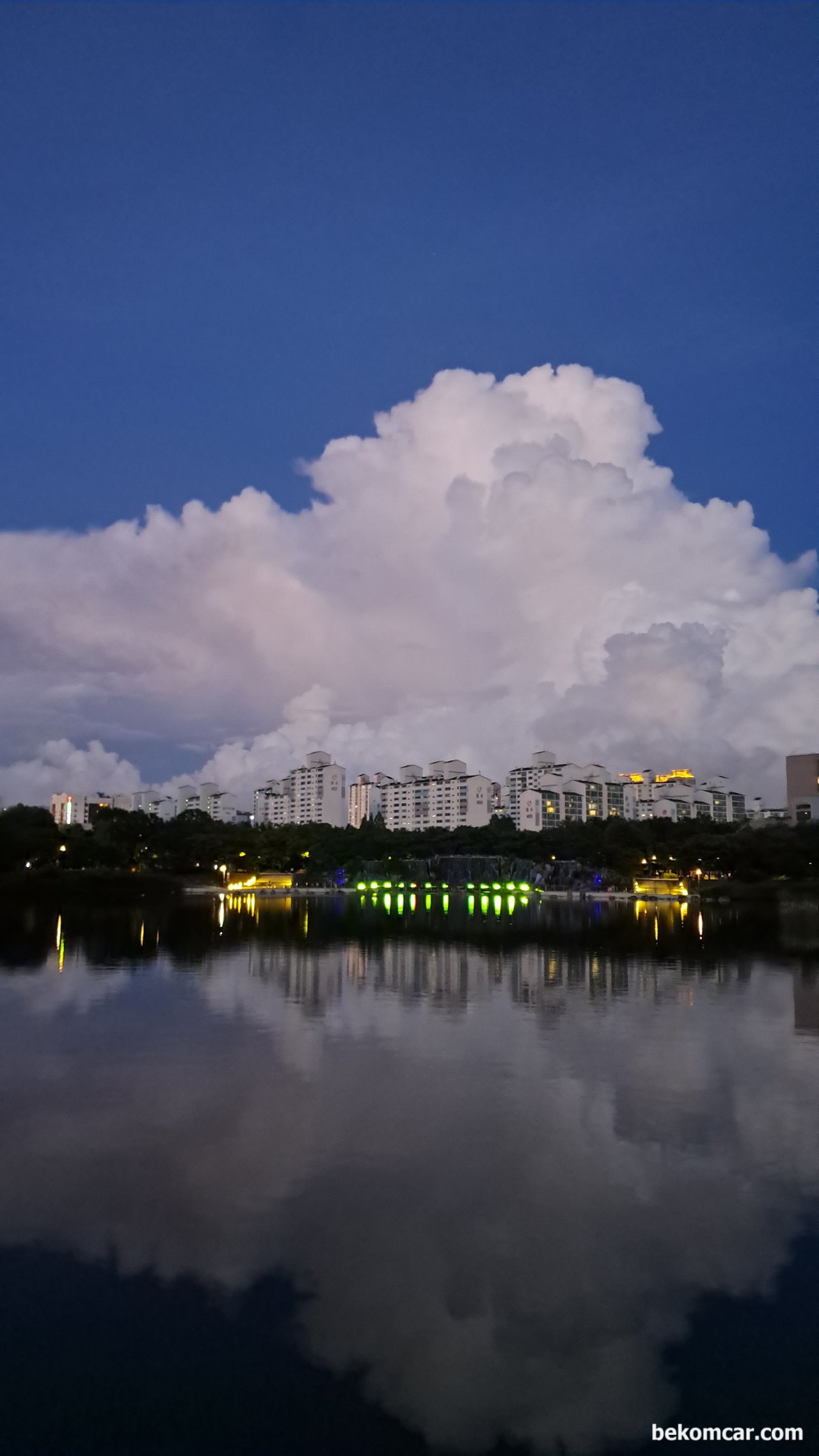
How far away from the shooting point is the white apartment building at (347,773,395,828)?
18738 cm

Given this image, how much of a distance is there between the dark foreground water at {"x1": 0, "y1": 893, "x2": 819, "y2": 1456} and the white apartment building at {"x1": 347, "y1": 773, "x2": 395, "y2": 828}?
170 m

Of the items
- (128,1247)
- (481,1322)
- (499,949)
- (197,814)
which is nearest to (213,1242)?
(128,1247)

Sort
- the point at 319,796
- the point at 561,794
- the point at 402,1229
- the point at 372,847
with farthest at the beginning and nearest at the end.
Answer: the point at 319,796 < the point at 561,794 < the point at 372,847 < the point at 402,1229

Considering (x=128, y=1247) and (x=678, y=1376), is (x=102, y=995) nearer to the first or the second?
(x=128, y=1247)

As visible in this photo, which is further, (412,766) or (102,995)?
(412,766)

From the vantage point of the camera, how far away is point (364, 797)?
624ft

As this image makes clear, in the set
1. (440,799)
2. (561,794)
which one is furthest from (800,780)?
(440,799)

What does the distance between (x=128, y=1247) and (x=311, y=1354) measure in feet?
6.79

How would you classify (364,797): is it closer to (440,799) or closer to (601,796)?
(440,799)

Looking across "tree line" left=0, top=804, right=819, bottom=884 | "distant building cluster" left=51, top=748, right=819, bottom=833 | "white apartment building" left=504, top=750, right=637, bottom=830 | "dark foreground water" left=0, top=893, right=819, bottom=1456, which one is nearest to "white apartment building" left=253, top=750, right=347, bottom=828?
"distant building cluster" left=51, top=748, right=819, bottom=833

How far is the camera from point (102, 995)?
19.1 m

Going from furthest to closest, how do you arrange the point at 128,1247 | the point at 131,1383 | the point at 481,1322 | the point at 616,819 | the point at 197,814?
the point at 197,814 < the point at 616,819 < the point at 128,1247 < the point at 481,1322 < the point at 131,1383

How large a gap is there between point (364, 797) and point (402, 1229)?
183 m

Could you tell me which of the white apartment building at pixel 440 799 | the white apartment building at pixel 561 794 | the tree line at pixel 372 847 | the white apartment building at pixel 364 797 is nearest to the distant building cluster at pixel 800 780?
the tree line at pixel 372 847
